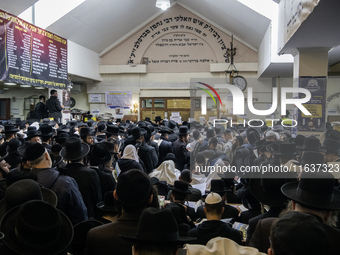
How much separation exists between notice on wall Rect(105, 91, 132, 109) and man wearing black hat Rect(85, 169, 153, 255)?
1693cm

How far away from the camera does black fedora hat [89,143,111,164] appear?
4.38 metres

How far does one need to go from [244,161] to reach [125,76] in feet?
48.0

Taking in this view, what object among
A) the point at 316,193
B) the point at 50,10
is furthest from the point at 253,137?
the point at 50,10

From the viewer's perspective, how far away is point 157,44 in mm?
19500

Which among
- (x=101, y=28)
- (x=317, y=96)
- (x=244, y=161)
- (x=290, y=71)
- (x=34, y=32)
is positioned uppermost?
(x=101, y=28)

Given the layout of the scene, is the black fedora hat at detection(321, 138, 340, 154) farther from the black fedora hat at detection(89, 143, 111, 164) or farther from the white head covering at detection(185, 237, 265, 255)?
the white head covering at detection(185, 237, 265, 255)

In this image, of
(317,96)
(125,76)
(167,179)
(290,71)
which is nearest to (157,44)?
(125,76)

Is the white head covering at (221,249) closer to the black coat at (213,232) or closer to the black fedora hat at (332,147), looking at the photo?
the black coat at (213,232)

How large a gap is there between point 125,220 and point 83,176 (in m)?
1.67

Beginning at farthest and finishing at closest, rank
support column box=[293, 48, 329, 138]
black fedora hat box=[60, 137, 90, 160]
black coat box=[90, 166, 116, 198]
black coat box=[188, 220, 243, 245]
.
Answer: support column box=[293, 48, 329, 138]
black coat box=[90, 166, 116, 198]
black fedora hat box=[60, 137, 90, 160]
black coat box=[188, 220, 243, 245]

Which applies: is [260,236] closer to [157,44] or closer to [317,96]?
[317,96]

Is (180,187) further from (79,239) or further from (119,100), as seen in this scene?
(119,100)

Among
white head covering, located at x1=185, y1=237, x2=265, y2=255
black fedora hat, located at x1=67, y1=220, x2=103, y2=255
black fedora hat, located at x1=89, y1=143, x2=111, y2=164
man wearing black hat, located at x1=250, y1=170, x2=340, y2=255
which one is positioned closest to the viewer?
white head covering, located at x1=185, y1=237, x2=265, y2=255

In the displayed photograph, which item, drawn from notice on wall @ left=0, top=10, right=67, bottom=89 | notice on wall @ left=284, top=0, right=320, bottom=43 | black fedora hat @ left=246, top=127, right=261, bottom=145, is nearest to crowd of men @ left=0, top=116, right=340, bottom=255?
black fedora hat @ left=246, top=127, right=261, bottom=145
